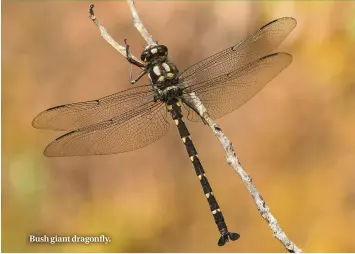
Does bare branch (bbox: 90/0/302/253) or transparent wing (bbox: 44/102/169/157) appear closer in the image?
bare branch (bbox: 90/0/302/253)

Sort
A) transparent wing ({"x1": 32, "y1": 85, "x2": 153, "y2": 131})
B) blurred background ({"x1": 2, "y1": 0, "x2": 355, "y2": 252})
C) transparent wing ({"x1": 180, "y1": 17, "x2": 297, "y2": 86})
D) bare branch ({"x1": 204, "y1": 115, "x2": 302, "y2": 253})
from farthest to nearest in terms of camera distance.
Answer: blurred background ({"x1": 2, "y1": 0, "x2": 355, "y2": 252})
transparent wing ({"x1": 180, "y1": 17, "x2": 297, "y2": 86})
transparent wing ({"x1": 32, "y1": 85, "x2": 153, "y2": 131})
bare branch ({"x1": 204, "y1": 115, "x2": 302, "y2": 253})

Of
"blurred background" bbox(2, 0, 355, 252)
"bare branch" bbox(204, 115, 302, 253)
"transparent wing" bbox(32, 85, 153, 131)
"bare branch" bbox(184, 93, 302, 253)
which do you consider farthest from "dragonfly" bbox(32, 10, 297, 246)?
"blurred background" bbox(2, 0, 355, 252)

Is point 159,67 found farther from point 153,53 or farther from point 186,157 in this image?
point 186,157

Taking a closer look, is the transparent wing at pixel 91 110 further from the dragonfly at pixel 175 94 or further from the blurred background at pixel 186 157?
the blurred background at pixel 186 157

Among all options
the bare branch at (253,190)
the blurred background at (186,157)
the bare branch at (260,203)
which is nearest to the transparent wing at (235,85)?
the bare branch at (253,190)

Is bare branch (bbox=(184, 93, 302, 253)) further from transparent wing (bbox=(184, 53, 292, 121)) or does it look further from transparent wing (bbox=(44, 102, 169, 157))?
transparent wing (bbox=(44, 102, 169, 157))

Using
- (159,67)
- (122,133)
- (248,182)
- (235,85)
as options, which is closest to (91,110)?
(122,133)

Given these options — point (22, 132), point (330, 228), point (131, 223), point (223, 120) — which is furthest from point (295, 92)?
point (22, 132)
